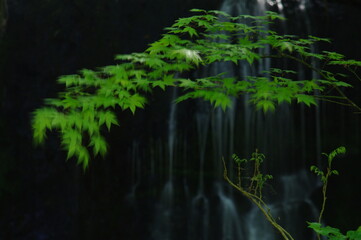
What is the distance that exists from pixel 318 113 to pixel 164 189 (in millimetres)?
3714

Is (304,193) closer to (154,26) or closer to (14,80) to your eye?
(154,26)

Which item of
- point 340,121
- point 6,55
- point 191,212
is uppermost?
point 6,55

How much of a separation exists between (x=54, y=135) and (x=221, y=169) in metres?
3.68

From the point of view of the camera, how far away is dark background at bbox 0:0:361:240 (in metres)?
7.15

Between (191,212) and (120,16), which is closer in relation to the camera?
(191,212)

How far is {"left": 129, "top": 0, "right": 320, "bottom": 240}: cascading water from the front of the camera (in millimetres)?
7180

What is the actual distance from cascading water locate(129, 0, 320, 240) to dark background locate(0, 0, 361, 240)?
0.50 meters

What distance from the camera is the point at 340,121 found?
731cm

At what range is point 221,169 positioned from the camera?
750cm

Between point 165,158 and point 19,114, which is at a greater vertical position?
point 19,114

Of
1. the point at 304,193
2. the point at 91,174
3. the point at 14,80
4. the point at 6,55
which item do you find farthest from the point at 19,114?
the point at 304,193

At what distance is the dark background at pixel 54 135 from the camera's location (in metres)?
7.15

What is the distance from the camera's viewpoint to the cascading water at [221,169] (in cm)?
718

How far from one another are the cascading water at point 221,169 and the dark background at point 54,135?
50 centimetres
